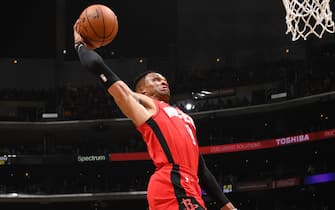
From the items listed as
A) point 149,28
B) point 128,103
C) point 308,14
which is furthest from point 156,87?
point 149,28

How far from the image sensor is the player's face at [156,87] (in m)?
4.03

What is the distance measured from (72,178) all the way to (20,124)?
368cm

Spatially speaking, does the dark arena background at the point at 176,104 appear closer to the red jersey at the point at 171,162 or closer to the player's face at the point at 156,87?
the player's face at the point at 156,87

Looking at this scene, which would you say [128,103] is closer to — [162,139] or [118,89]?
[118,89]

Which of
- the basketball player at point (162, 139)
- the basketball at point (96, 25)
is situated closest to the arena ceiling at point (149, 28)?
the basketball at point (96, 25)

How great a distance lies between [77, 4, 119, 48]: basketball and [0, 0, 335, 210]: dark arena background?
17.1 meters

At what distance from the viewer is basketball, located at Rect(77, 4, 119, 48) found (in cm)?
394

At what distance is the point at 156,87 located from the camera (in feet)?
13.2

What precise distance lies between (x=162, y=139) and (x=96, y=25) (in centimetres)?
88

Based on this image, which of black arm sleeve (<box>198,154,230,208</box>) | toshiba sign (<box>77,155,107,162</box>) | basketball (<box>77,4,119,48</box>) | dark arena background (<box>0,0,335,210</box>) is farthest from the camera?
toshiba sign (<box>77,155,107,162</box>)

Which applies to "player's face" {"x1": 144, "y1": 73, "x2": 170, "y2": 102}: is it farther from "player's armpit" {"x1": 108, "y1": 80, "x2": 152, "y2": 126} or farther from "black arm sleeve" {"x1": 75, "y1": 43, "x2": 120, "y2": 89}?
"black arm sleeve" {"x1": 75, "y1": 43, "x2": 120, "y2": 89}

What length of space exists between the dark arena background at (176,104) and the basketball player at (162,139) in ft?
56.4

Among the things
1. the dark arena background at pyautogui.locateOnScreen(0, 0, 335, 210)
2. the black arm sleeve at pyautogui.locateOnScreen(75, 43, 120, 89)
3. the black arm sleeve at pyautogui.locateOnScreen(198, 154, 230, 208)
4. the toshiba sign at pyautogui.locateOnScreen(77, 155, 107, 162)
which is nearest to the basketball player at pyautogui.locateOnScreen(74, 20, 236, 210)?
the black arm sleeve at pyautogui.locateOnScreen(75, 43, 120, 89)

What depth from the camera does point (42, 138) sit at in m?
26.1
